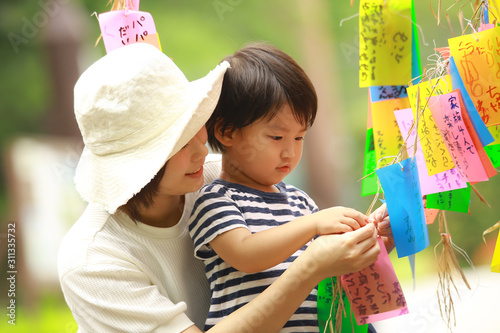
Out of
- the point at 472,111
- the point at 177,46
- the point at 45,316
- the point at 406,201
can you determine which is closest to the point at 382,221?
the point at 406,201

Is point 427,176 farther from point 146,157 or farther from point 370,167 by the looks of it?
point 146,157

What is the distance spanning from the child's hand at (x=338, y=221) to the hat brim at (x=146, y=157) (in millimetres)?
218

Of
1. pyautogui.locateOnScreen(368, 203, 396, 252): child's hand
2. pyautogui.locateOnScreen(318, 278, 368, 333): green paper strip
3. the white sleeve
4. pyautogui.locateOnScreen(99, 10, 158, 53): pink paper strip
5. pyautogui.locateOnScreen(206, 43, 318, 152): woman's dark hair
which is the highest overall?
pyautogui.locateOnScreen(99, 10, 158, 53): pink paper strip

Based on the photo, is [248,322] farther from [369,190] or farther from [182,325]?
[369,190]

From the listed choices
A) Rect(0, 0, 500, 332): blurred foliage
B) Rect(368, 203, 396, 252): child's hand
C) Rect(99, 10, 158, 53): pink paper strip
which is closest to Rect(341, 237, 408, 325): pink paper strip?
Rect(368, 203, 396, 252): child's hand

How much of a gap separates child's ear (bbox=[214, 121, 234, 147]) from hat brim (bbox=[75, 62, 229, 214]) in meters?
0.07

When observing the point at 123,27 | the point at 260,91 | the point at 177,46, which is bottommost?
the point at 260,91

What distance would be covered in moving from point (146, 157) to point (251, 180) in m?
0.19

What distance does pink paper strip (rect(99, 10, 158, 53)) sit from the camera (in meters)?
0.96

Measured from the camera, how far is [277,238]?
703 millimetres

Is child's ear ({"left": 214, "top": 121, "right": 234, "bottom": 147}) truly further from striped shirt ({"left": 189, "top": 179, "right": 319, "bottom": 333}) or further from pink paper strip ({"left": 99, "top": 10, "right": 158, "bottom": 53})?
pink paper strip ({"left": 99, "top": 10, "right": 158, "bottom": 53})

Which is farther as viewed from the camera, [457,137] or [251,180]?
[251,180]

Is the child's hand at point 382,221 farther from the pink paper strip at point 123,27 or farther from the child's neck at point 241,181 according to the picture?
the pink paper strip at point 123,27

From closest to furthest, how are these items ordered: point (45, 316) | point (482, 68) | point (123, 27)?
1. point (482, 68)
2. point (123, 27)
3. point (45, 316)
